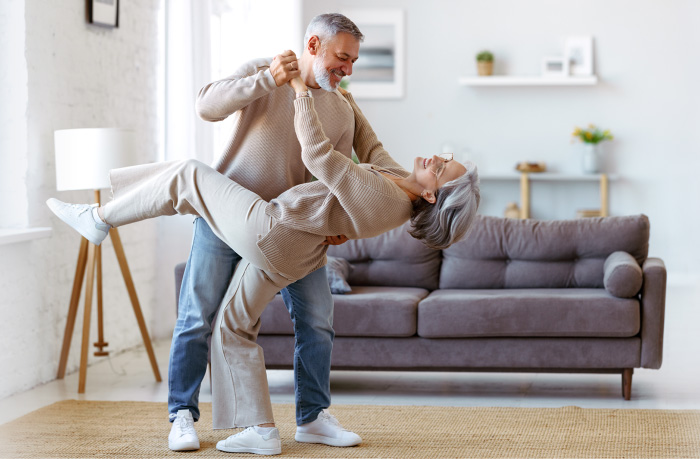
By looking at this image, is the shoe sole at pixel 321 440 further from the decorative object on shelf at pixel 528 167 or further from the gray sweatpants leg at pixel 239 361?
the decorative object on shelf at pixel 528 167

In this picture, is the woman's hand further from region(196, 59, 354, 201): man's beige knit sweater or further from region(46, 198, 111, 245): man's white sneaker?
region(46, 198, 111, 245): man's white sneaker

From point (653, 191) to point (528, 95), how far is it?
57.9 inches

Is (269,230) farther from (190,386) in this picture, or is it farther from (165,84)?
→ (165,84)

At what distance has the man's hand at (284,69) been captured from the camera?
8.41 feet

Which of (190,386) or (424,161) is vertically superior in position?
(424,161)

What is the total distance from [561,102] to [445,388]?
476cm

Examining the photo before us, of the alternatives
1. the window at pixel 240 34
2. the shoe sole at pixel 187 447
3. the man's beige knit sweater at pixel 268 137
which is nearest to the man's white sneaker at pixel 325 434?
the shoe sole at pixel 187 447

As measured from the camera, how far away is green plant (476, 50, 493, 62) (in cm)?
815

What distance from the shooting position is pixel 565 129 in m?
8.29

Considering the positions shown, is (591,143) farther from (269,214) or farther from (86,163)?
(269,214)

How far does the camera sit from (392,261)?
15.4ft

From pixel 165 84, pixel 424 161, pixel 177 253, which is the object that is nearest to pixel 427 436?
pixel 424 161

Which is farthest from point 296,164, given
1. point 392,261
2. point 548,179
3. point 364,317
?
point 548,179

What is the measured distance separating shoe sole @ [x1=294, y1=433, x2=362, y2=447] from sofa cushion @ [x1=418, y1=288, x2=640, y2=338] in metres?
1.01
